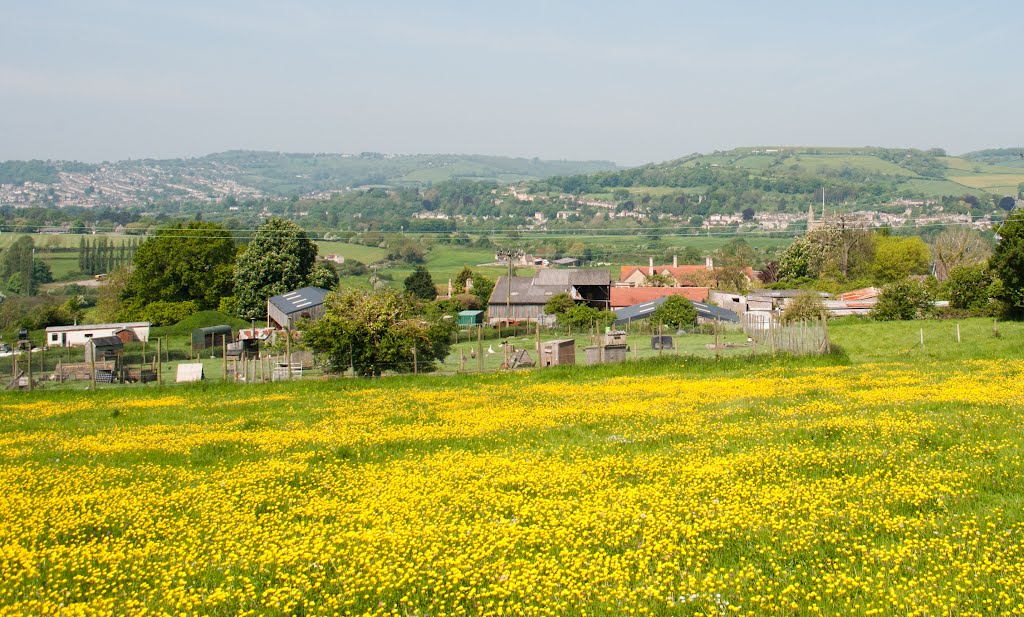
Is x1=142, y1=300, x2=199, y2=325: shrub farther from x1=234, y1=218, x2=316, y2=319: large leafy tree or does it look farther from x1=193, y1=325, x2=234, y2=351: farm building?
x1=193, y1=325, x2=234, y2=351: farm building

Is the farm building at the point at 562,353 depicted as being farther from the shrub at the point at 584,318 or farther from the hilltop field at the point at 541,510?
the shrub at the point at 584,318

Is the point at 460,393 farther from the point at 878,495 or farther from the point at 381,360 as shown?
the point at 878,495

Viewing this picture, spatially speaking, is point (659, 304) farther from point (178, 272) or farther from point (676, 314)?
point (178, 272)

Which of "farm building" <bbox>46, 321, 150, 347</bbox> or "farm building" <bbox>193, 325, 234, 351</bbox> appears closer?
"farm building" <bbox>193, 325, 234, 351</bbox>

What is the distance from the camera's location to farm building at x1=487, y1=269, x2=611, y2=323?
106m

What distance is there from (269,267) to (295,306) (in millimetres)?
17279

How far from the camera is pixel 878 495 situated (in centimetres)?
1242

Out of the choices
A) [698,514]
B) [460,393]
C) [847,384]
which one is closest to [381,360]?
[460,393]

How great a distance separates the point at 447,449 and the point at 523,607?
8.99 metres

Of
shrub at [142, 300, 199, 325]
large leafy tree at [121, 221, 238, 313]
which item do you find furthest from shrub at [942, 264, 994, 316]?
large leafy tree at [121, 221, 238, 313]

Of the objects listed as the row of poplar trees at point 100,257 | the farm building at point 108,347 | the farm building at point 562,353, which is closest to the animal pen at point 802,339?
the farm building at point 562,353

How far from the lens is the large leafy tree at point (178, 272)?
321 feet

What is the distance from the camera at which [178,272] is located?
9838 cm

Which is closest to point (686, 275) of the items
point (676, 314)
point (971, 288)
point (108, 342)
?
point (676, 314)
